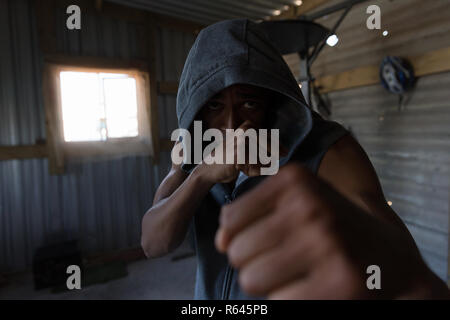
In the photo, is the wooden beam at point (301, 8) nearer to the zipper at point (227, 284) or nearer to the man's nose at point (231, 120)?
the man's nose at point (231, 120)

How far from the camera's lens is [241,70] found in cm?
104

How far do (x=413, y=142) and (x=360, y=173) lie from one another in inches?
130

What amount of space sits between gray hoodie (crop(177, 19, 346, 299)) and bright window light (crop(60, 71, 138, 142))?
4168 millimetres

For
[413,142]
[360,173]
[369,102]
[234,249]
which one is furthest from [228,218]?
[369,102]

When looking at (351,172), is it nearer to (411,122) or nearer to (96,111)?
(411,122)

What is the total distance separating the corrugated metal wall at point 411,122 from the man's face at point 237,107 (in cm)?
299

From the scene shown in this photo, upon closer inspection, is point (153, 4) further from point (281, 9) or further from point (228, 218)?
point (228, 218)

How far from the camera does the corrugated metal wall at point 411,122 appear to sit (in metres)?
3.22

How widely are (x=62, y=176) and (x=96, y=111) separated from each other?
3.91 ft

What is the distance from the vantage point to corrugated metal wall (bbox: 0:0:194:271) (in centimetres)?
429

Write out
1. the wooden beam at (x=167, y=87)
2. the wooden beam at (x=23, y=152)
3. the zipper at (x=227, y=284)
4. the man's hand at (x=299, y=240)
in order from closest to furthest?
the man's hand at (x=299, y=240) → the zipper at (x=227, y=284) → the wooden beam at (x=23, y=152) → the wooden beam at (x=167, y=87)

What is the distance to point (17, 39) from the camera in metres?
4.30

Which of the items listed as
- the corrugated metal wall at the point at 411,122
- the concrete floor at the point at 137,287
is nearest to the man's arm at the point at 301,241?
the corrugated metal wall at the point at 411,122

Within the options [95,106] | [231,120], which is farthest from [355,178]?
[95,106]
